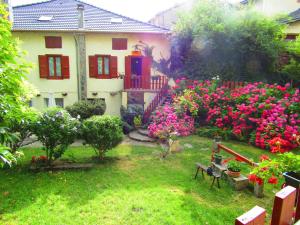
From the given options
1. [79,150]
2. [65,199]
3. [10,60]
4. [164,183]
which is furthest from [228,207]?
[79,150]

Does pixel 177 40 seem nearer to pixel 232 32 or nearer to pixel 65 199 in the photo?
pixel 232 32

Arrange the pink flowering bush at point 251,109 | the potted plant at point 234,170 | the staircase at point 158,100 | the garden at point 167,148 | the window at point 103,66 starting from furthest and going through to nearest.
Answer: the window at point 103,66 < the staircase at point 158,100 < the pink flowering bush at point 251,109 < the potted plant at point 234,170 < the garden at point 167,148

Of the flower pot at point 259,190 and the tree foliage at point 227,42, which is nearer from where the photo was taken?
the flower pot at point 259,190

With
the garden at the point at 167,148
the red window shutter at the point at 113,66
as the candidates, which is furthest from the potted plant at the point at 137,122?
the red window shutter at the point at 113,66

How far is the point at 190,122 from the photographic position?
1007 cm

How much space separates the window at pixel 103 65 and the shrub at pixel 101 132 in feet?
23.4

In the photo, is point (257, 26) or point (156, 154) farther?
point (257, 26)

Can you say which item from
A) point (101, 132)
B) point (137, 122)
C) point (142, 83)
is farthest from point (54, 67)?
point (101, 132)

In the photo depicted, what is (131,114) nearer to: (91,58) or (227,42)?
(91,58)

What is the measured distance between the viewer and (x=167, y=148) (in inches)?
324

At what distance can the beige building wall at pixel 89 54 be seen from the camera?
13.2 metres

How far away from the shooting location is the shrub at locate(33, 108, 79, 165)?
6312 millimetres

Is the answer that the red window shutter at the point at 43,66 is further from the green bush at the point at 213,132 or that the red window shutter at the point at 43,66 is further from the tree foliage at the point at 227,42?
the green bush at the point at 213,132

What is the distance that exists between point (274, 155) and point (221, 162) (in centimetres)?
236
